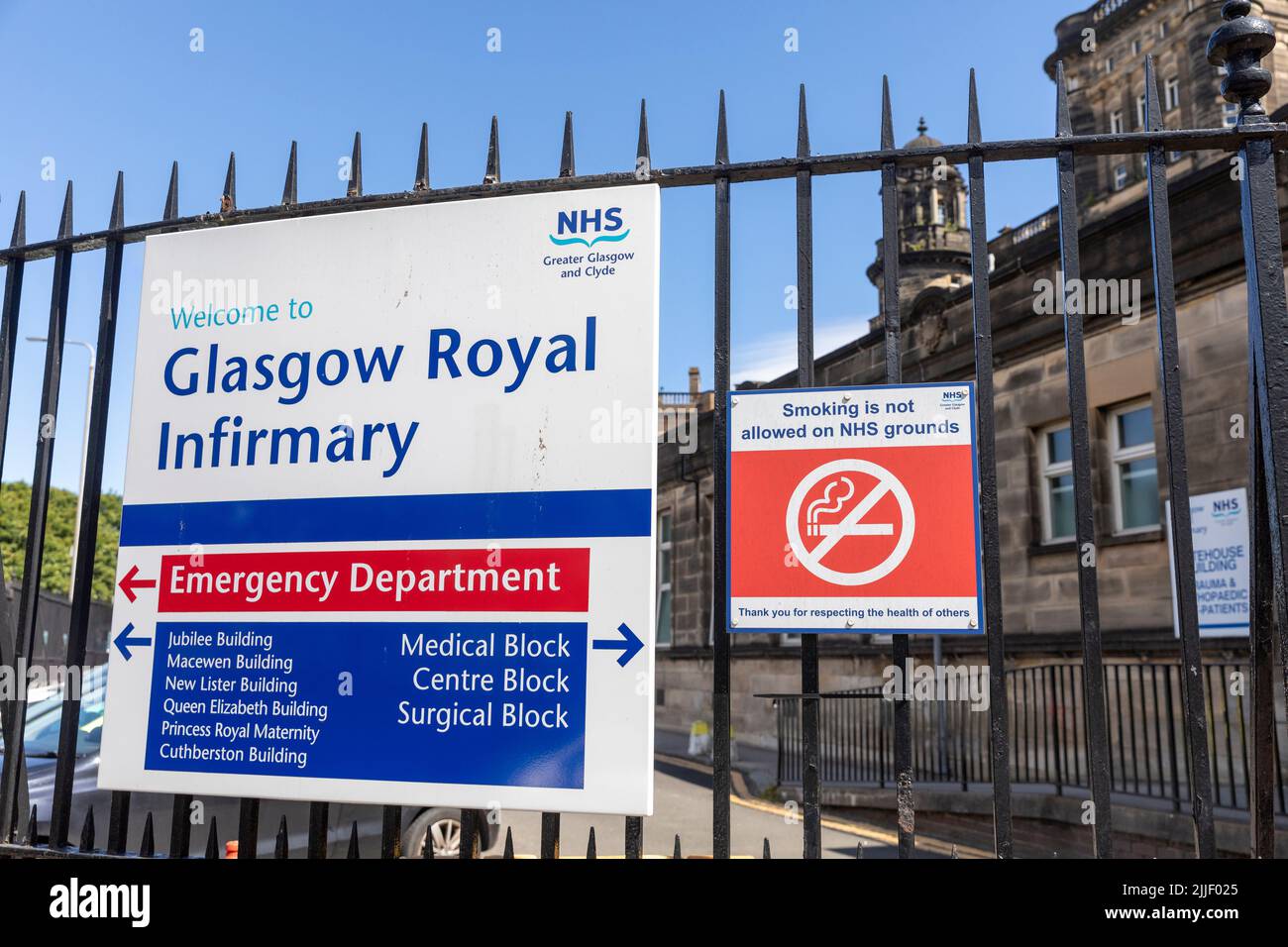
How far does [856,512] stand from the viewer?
3254 millimetres

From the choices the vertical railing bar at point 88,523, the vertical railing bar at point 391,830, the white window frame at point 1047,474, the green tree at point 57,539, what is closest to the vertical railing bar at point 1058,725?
the white window frame at point 1047,474

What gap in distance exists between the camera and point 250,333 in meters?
3.90

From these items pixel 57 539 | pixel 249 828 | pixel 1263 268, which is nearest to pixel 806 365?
pixel 1263 268

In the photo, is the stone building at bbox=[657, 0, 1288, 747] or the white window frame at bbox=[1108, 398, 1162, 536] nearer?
the stone building at bbox=[657, 0, 1288, 747]

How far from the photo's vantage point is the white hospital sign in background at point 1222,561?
8.66 m

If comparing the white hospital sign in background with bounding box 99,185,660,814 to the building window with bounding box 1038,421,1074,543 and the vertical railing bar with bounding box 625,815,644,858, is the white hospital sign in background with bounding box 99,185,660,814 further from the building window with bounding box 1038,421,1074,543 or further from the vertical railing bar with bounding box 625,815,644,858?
the building window with bounding box 1038,421,1074,543

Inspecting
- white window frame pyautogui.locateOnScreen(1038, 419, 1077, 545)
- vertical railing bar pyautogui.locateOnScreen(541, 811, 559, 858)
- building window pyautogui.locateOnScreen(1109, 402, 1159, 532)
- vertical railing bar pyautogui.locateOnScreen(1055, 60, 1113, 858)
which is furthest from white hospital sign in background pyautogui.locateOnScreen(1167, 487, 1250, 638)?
vertical railing bar pyautogui.locateOnScreen(541, 811, 559, 858)

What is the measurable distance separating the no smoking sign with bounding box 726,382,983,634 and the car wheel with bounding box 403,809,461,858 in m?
4.67

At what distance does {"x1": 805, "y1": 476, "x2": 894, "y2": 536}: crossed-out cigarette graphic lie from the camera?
3.24 metres

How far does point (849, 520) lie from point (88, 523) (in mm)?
3019

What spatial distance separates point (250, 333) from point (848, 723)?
11420 millimetres

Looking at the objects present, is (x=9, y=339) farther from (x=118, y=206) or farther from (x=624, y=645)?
(x=624, y=645)

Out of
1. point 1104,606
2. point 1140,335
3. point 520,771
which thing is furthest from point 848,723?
point 520,771
